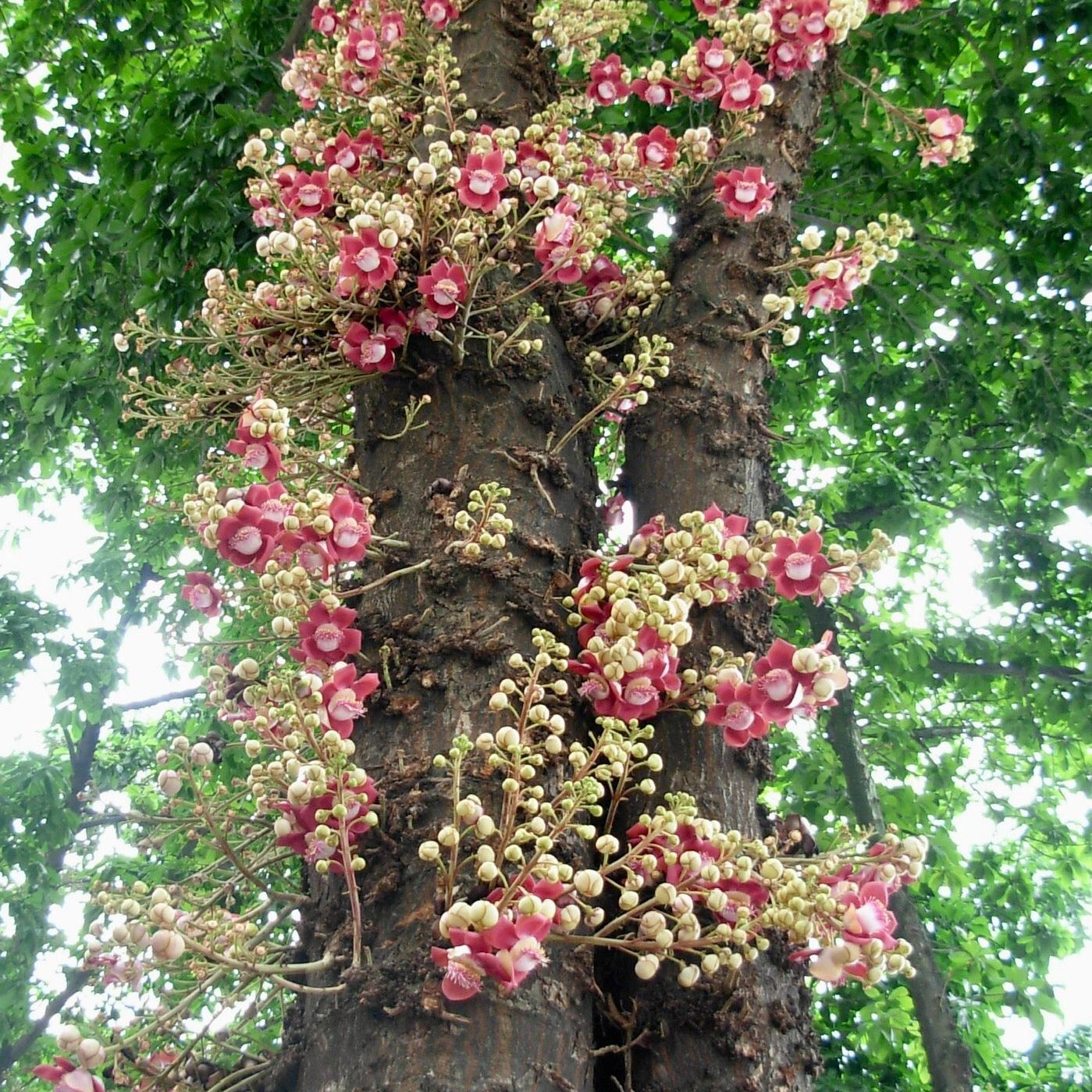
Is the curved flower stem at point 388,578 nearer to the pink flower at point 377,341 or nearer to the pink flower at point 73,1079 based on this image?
the pink flower at point 377,341

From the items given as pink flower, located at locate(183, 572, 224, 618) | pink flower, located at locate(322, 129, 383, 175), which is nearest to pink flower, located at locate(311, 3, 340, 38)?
pink flower, located at locate(322, 129, 383, 175)

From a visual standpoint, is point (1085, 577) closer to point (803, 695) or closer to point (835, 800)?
point (835, 800)

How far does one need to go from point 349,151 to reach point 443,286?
777 millimetres

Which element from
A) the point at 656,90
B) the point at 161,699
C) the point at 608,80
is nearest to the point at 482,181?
the point at 656,90

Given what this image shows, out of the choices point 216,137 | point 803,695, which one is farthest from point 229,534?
point 216,137

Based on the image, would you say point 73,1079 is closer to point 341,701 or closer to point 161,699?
point 341,701

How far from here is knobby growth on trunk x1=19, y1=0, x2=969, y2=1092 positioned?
1.45 m

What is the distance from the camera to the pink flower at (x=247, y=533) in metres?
1.67

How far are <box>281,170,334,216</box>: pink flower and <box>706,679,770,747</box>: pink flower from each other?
1528mm

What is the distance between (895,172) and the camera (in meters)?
4.59

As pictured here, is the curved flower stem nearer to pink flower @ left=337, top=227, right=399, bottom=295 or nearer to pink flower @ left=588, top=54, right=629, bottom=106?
pink flower @ left=337, top=227, right=399, bottom=295

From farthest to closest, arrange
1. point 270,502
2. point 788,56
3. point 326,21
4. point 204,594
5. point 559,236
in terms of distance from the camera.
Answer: point 326,21 → point 788,56 → point 559,236 → point 204,594 → point 270,502

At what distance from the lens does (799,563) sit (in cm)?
191

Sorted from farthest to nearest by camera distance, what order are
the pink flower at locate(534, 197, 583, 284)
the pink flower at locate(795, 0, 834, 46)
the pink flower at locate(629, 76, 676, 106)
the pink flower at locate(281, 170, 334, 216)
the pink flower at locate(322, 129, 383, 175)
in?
the pink flower at locate(629, 76, 676, 106), the pink flower at locate(795, 0, 834, 46), the pink flower at locate(322, 129, 383, 175), the pink flower at locate(281, 170, 334, 216), the pink flower at locate(534, 197, 583, 284)
